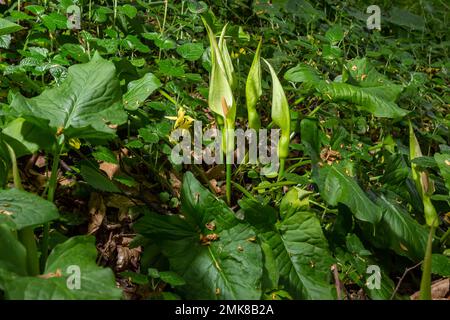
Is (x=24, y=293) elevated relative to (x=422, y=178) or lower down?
elevated

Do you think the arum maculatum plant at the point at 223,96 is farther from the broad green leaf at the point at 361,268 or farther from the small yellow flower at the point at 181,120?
the broad green leaf at the point at 361,268

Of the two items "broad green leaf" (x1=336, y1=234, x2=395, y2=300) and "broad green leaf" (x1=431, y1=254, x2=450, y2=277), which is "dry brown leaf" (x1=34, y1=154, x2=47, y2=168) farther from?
"broad green leaf" (x1=431, y1=254, x2=450, y2=277)

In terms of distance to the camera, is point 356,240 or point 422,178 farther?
point 422,178

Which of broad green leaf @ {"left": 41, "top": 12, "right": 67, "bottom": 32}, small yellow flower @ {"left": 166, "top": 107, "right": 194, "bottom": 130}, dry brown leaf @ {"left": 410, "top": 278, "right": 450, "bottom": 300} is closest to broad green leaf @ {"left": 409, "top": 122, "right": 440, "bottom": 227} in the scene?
dry brown leaf @ {"left": 410, "top": 278, "right": 450, "bottom": 300}

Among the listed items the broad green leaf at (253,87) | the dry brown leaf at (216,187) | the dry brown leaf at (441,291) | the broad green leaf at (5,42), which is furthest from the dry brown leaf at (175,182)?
the dry brown leaf at (441,291)

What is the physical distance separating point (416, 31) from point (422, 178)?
A: 2481 millimetres

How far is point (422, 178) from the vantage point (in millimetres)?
1522

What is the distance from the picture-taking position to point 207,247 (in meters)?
1.23

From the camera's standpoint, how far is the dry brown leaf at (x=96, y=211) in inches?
56.2

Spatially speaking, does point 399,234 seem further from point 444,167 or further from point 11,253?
point 11,253

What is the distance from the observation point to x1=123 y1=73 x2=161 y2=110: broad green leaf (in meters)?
1.51

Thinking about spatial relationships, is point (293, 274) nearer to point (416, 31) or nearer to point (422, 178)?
point (422, 178)

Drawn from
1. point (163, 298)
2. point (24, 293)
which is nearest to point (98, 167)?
point (163, 298)

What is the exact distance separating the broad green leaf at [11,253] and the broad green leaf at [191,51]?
103 cm
